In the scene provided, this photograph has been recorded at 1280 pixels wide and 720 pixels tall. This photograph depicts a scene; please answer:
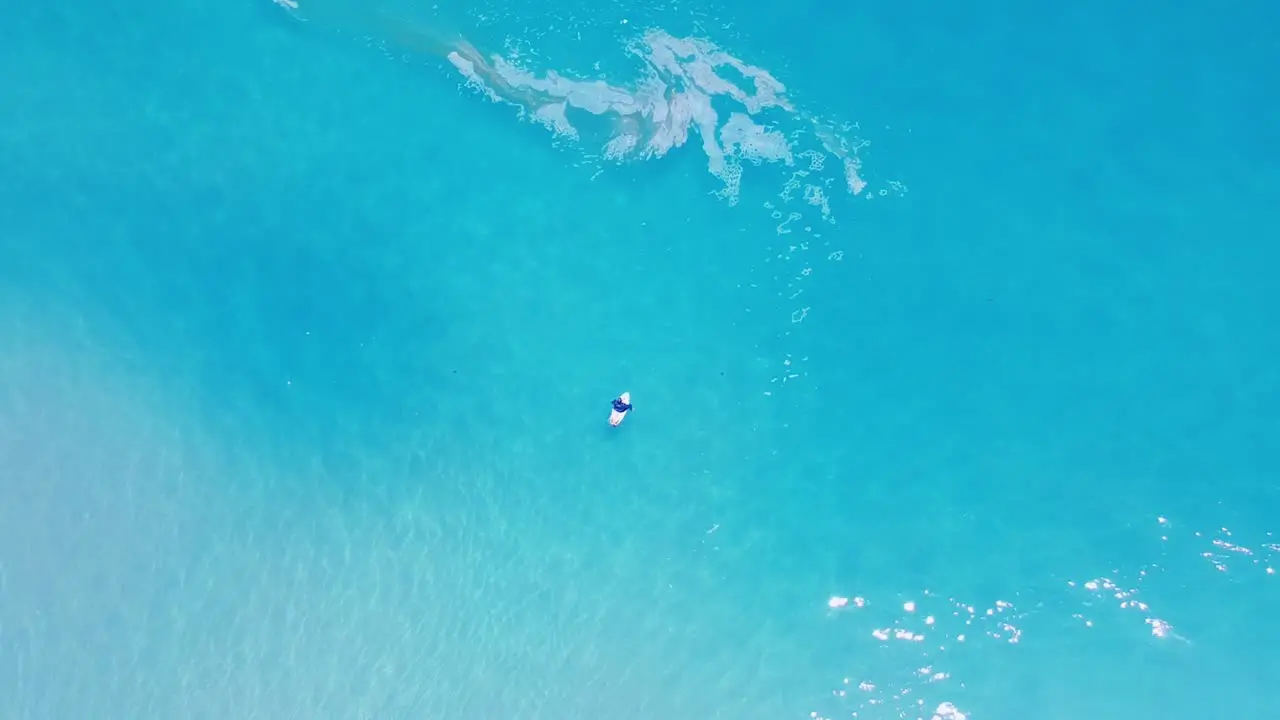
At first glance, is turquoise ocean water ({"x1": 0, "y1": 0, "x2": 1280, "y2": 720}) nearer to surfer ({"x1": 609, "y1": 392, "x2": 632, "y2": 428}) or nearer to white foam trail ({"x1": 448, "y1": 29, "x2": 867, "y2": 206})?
white foam trail ({"x1": 448, "y1": 29, "x2": 867, "y2": 206})

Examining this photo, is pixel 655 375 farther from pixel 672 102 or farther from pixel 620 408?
pixel 672 102

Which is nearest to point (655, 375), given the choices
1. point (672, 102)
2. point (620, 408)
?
point (620, 408)

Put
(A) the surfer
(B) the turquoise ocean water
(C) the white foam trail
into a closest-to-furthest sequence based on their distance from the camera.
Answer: (A) the surfer → (B) the turquoise ocean water → (C) the white foam trail

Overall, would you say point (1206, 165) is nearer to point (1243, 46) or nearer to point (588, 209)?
point (1243, 46)

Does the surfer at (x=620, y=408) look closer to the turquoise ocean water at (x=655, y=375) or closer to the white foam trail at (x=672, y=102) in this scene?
the turquoise ocean water at (x=655, y=375)

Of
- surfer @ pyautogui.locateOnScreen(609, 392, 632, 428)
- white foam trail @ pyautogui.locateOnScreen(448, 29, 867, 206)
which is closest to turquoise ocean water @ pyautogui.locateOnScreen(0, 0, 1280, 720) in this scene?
white foam trail @ pyautogui.locateOnScreen(448, 29, 867, 206)

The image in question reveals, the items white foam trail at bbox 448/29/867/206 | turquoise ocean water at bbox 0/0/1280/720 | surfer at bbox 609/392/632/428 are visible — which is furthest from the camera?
white foam trail at bbox 448/29/867/206

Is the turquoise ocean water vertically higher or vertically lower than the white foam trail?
lower
